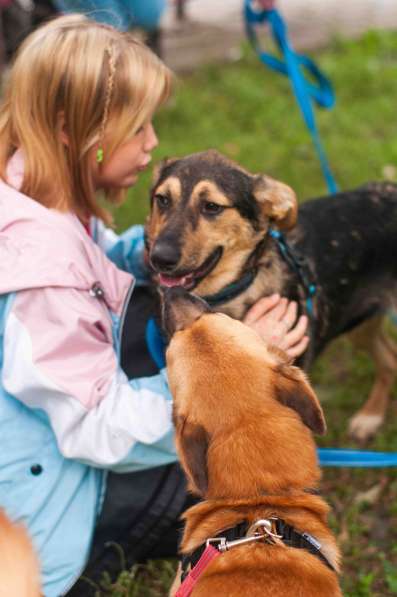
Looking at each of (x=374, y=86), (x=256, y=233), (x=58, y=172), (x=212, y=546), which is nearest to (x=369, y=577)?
(x=212, y=546)

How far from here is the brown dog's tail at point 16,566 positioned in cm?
184

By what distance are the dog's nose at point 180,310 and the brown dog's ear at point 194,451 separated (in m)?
0.37

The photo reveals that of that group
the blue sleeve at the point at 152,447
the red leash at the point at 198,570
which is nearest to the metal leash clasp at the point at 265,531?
the red leash at the point at 198,570

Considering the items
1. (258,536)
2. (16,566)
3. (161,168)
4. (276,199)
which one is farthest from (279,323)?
(16,566)

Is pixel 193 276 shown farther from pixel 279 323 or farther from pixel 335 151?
pixel 335 151

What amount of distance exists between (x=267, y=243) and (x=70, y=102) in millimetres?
1017

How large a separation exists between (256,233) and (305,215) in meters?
0.46

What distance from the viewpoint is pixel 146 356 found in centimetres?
322

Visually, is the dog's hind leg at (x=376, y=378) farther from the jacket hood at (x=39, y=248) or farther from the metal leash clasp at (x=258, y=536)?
the metal leash clasp at (x=258, y=536)

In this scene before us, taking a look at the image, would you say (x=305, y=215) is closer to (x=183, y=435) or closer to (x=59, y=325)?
(x=59, y=325)

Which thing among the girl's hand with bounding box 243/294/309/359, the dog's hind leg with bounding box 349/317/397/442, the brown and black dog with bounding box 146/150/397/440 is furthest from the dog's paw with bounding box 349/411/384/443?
the girl's hand with bounding box 243/294/309/359

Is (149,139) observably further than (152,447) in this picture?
Yes

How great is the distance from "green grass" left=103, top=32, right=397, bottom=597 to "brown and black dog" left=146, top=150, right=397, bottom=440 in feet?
2.03

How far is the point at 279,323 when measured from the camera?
9.56ft
